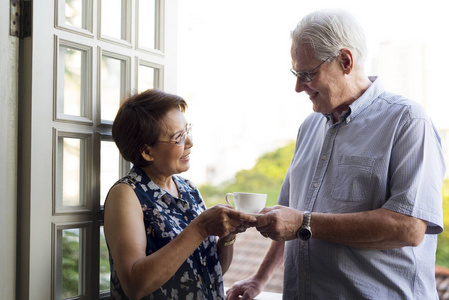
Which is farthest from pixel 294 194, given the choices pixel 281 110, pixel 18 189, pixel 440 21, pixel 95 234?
pixel 281 110

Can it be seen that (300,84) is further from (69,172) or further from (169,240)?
(69,172)

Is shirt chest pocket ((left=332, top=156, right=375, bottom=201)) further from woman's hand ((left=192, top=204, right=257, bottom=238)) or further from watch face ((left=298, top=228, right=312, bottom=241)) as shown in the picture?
woman's hand ((left=192, top=204, right=257, bottom=238))

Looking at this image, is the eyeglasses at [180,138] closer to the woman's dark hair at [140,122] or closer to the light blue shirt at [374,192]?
the woman's dark hair at [140,122]

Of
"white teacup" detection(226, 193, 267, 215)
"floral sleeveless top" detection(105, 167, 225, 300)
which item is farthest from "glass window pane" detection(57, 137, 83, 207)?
"white teacup" detection(226, 193, 267, 215)

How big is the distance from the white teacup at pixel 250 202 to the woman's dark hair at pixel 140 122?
34cm

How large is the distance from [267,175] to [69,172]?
7.88 metres

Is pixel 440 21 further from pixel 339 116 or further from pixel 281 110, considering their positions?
pixel 339 116

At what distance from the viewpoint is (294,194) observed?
1767mm

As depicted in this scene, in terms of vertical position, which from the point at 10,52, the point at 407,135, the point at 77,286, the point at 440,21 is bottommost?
the point at 77,286

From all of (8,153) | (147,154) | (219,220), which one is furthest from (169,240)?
(8,153)

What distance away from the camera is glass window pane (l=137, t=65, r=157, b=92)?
6.34 feet

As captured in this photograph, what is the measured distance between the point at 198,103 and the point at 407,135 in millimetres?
→ 8907

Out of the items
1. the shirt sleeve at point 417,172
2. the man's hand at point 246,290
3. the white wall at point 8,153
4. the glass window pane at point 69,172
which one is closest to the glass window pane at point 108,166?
the glass window pane at point 69,172

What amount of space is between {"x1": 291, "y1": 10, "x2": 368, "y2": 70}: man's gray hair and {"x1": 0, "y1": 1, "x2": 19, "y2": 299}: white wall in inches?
36.4
